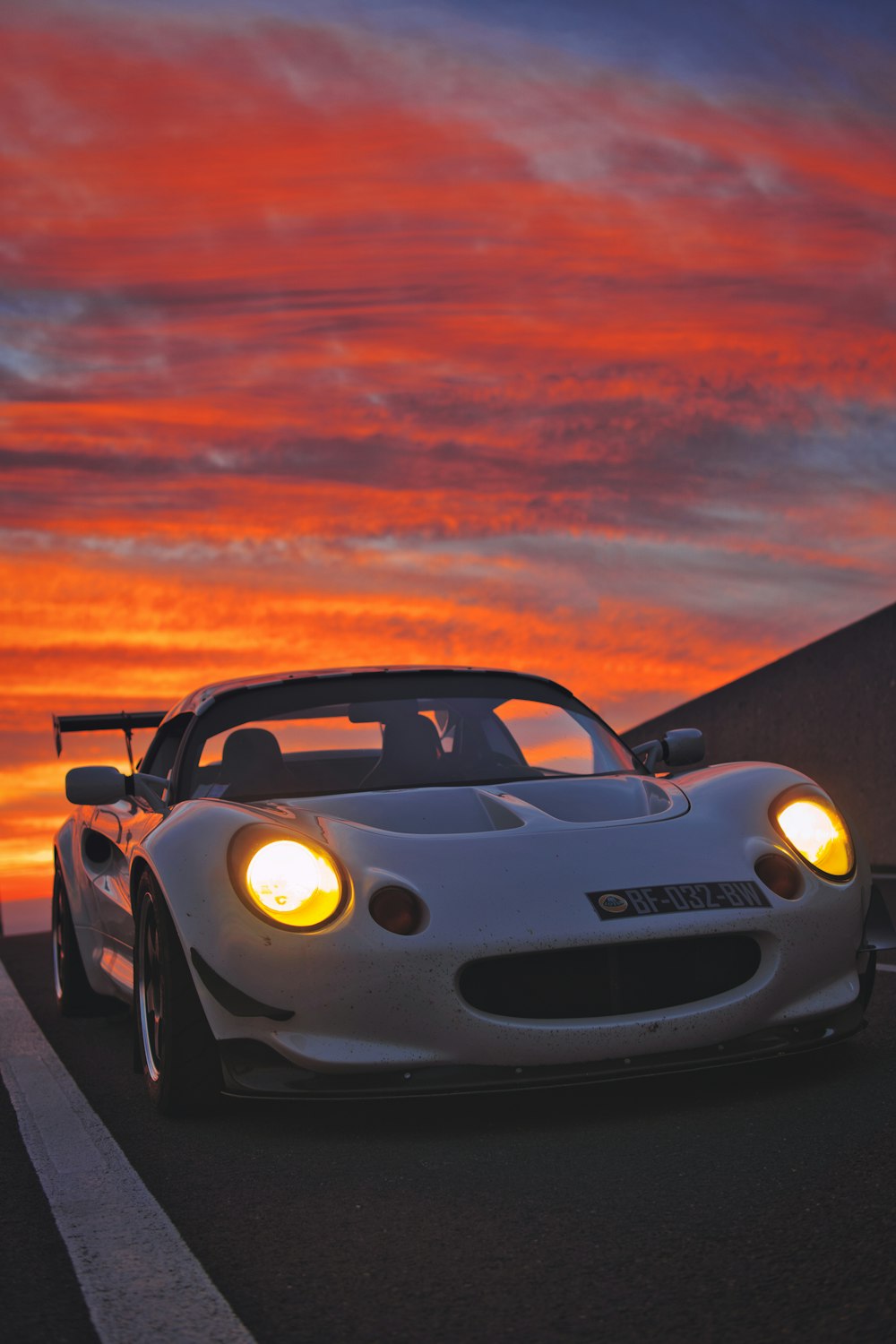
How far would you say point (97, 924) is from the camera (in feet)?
20.2

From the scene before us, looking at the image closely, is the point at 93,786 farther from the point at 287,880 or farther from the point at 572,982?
the point at 572,982

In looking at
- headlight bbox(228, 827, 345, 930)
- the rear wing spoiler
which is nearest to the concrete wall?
the rear wing spoiler

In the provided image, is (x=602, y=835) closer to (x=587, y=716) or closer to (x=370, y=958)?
(x=370, y=958)

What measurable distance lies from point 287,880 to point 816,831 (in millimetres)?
1533

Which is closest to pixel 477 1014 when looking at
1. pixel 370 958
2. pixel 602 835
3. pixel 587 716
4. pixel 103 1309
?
pixel 370 958

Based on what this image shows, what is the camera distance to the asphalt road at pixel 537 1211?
248 cm

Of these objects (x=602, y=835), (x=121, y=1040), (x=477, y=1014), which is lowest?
(x=121, y=1040)

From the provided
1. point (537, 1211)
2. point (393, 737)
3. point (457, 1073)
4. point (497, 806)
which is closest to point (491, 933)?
point (457, 1073)

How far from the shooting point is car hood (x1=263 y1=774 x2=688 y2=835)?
14.0 ft

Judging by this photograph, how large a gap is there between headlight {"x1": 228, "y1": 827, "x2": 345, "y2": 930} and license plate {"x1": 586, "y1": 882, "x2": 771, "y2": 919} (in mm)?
662

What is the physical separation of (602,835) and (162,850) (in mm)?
1246

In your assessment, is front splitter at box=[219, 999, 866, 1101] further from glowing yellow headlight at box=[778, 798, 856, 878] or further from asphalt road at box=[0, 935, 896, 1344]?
glowing yellow headlight at box=[778, 798, 856, 878]

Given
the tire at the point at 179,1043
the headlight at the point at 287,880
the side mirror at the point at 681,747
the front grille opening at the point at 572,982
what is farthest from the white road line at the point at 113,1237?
the side mirror at the point at 681,747

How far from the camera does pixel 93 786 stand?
17.4 feet
